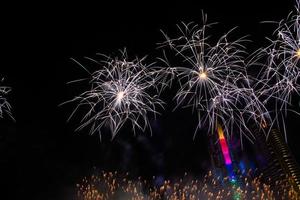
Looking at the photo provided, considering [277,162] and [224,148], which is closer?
[224,148]

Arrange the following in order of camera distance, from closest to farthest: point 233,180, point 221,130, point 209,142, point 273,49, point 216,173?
point 273,49 < point 221,130 < point 233,180 < point 216,173 < point 209,142

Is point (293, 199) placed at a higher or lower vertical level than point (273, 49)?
higher

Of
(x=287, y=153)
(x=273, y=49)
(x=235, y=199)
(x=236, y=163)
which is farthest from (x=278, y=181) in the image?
(x=273, y=49)

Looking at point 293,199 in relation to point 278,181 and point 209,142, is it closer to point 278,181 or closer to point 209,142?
point 278,181

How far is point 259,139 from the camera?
480 feet

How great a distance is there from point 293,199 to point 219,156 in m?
40.2

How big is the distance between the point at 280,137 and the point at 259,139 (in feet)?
47.6

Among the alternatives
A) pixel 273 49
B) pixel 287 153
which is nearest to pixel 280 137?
pixel 287 153

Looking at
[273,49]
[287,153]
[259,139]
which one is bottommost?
[273,49]

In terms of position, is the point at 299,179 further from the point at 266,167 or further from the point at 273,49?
the point at 273,49

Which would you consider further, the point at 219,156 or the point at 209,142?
the point at 209,142

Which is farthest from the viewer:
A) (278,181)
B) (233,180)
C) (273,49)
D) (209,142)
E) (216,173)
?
(209,142)

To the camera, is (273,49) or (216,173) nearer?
(273,49)

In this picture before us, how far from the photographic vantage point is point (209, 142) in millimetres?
155125
